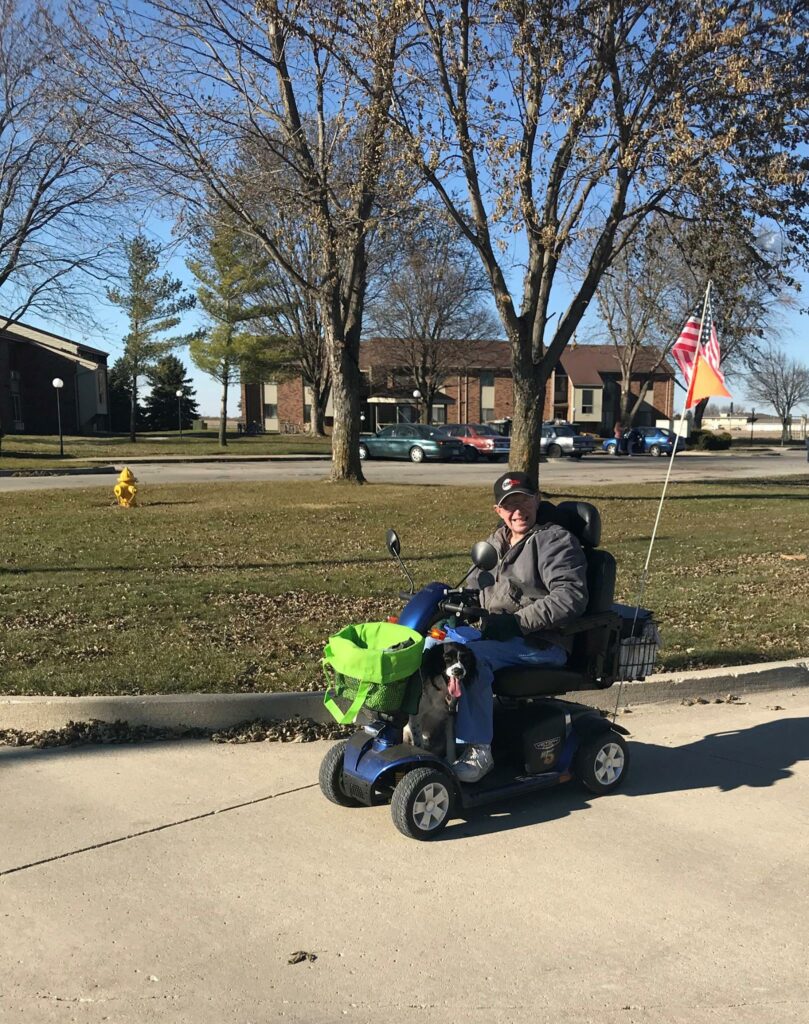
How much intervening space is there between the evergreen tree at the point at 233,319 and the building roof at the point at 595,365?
32.4 meters

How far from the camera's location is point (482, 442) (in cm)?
3791

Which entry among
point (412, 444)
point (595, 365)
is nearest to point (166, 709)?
point (412, 444)

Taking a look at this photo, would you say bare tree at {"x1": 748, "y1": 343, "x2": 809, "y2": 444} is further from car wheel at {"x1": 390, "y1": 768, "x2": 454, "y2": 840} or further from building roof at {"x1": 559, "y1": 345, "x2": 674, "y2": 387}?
car wheel at {"x1": 390, "y1": 768, "x2": 454, "y2": 840}

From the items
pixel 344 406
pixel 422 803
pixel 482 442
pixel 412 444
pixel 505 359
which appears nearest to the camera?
pixel 422 803

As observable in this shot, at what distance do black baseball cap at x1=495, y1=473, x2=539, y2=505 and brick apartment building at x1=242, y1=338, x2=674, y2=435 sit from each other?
5361 cm

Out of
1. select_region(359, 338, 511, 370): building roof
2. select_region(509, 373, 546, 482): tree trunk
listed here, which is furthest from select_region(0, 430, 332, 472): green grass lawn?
select_region(509, 373, 546, 482): tree trunk

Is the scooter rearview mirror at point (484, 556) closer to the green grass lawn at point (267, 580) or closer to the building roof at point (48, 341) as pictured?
the green grass lawn at point (267, 580)

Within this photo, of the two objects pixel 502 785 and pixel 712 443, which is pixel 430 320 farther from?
pixel 502 785

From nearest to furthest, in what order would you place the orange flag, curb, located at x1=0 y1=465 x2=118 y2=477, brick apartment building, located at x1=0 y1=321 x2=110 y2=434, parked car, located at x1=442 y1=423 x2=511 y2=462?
the orange flag < curb, located at x1=0 y1=465 x2=118 y2=477 < parked car, located at x1=442 y1=423 x2=511 y2=462 < brick apartment building, located at x1=0 y1=321 x2=110 y2=434

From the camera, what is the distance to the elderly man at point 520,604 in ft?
13.1

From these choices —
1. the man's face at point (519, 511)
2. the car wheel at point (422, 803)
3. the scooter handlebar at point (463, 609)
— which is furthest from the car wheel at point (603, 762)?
the man's face at point (519, 511)

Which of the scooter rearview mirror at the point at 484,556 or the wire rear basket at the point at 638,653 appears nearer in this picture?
the scooter rearview mirror at the point at 484,556

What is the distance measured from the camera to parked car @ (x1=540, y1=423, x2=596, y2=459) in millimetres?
40750

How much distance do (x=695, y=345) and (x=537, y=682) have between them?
4838 mm
